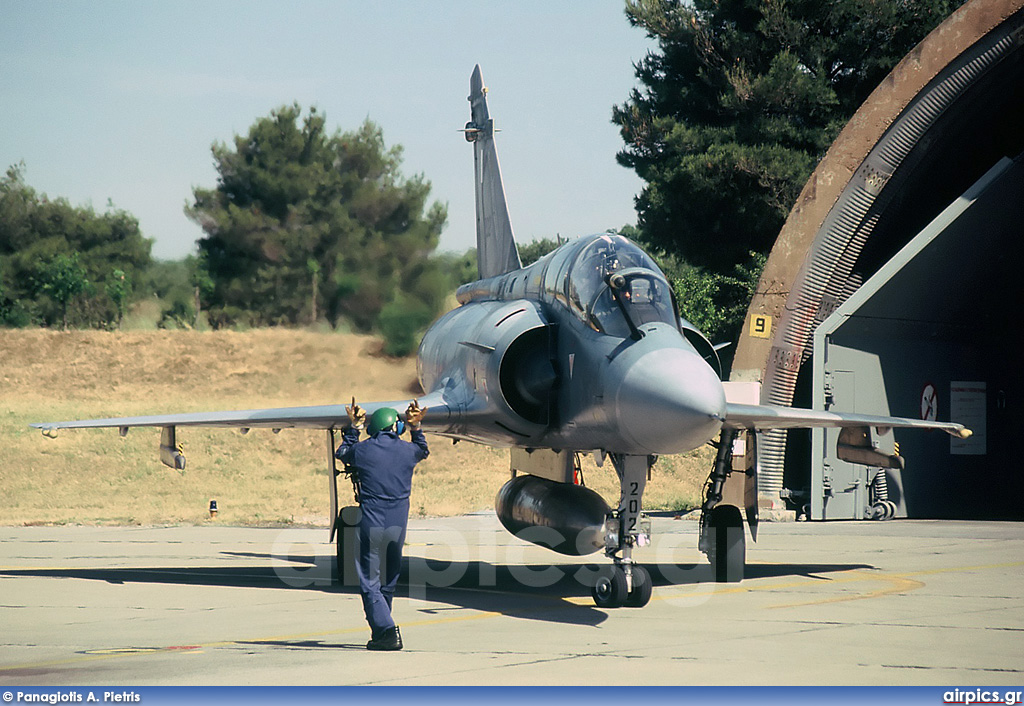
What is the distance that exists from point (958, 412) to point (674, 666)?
1720cm

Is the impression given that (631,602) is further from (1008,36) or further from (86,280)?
(86,280)

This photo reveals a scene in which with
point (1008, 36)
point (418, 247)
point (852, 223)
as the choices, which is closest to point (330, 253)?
point (418, 247)

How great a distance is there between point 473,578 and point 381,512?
16.9 ft

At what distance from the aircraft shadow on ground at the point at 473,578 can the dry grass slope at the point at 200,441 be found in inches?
321

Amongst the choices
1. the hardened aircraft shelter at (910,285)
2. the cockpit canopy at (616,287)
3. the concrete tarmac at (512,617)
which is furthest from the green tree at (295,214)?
the cockpit canopy at (616,287)

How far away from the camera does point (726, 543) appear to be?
13109mm

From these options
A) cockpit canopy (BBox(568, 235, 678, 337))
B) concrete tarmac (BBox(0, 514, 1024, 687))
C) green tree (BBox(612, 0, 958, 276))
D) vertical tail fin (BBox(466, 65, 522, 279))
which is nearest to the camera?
concrete tarmac (BBox(0, 514, 1024, 687))

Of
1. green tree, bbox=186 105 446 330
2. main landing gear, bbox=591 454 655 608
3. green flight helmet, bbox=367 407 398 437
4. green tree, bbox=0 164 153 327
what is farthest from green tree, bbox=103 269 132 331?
green flight helmet, bbox=367 407 398 437

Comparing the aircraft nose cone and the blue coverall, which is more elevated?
the aircraft nose cone

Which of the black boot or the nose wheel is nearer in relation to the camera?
the black boot

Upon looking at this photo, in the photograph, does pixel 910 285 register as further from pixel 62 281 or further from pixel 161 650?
pixel 62 281

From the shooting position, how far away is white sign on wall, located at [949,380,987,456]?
22.7 meters

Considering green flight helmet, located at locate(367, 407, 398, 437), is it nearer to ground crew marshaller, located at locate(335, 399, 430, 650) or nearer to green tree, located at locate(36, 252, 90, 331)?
ground crew marshaller, located at locate(335, 399, 430, 650)

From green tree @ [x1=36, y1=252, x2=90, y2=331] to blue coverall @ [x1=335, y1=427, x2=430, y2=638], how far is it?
46.2 metres
